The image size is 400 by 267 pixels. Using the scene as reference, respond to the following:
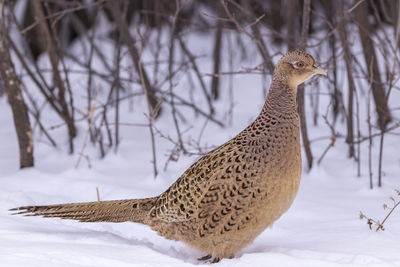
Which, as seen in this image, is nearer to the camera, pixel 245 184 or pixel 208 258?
pixel 245 184

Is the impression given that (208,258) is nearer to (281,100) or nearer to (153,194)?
(281,100)

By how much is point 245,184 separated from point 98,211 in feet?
3.01

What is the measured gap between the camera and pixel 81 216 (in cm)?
340

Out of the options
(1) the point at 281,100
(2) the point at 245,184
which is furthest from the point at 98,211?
(1) the point at 281,100

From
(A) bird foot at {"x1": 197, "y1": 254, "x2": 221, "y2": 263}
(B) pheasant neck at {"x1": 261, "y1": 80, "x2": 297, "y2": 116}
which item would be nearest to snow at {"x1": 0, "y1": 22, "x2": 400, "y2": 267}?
(A) bird foot at {"x1": 197, "y1": 254, "x2": 221, "y2": 263}

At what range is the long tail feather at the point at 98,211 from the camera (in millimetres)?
3373

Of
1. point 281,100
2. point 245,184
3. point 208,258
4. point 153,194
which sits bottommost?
point 208,258

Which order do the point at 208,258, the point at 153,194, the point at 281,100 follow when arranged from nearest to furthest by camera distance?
the point at 281,100 < the point at 208,258 < the point at 153,194

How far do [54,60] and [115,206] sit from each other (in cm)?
218

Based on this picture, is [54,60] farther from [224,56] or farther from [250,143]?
[224,56]

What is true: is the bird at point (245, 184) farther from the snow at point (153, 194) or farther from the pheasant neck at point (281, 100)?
the snow at point (153, 194)

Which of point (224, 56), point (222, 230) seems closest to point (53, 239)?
point (222, 230)

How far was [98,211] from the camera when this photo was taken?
340cm

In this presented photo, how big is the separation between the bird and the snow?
5.8 inches
